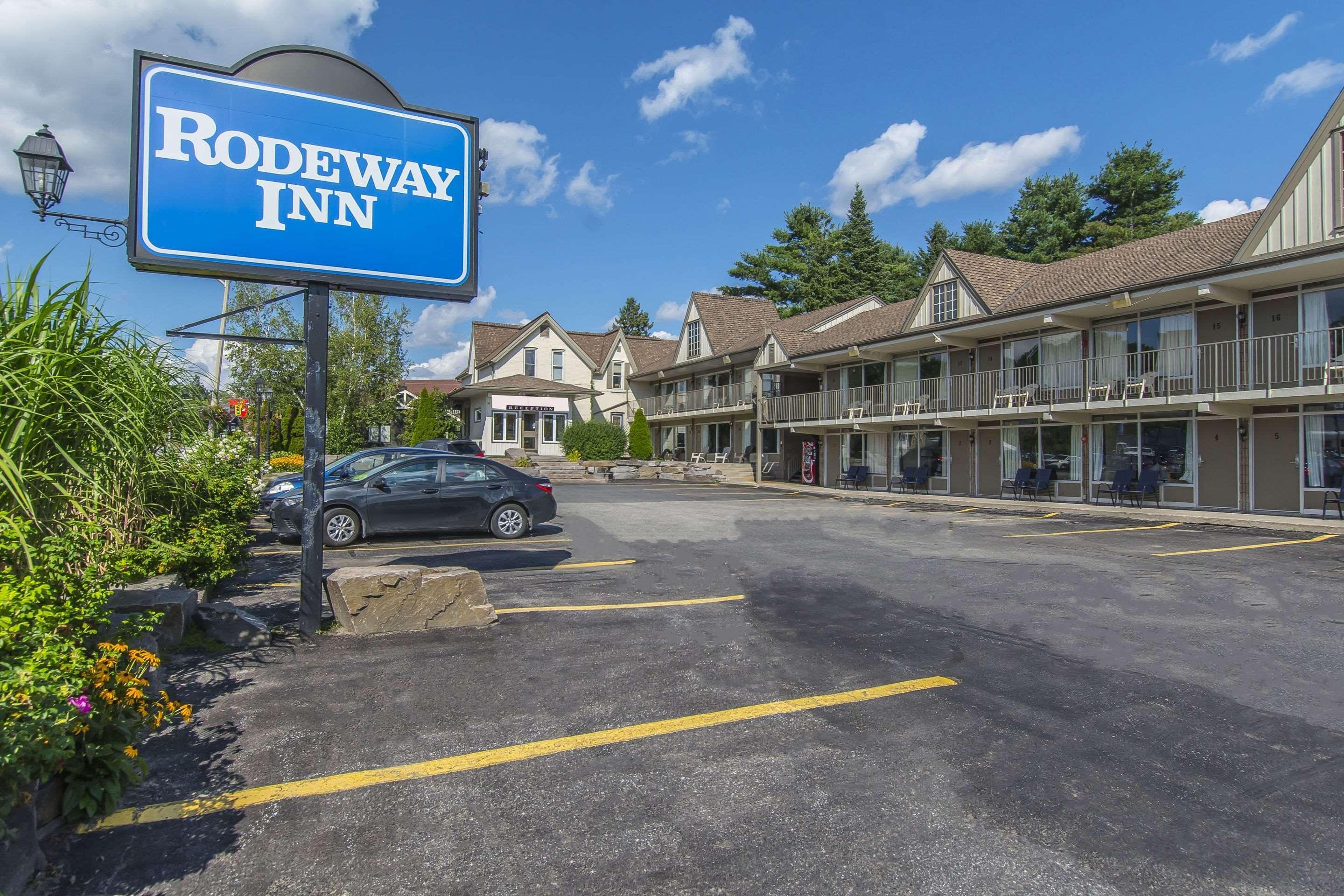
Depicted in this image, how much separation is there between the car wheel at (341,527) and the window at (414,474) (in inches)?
28.1

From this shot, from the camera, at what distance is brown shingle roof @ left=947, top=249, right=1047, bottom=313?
2433cm

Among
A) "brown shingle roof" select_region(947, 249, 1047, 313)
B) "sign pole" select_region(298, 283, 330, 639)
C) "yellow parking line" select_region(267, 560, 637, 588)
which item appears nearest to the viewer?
"sign pole" select_region(298, 283, 330, 639)

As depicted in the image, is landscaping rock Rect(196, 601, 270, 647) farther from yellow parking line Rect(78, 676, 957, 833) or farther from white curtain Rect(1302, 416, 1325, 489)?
white curtain Rect(1302, 416, 1325, 489)

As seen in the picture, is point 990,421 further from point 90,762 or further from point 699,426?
point 90,762

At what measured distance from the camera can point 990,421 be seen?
78.9 feet

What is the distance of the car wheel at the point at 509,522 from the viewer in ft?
39.3

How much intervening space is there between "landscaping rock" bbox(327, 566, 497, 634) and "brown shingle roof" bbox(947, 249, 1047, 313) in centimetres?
2153

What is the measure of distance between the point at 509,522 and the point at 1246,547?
11751mm

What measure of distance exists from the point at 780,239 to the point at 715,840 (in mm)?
57026

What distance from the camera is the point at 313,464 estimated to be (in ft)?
18.8

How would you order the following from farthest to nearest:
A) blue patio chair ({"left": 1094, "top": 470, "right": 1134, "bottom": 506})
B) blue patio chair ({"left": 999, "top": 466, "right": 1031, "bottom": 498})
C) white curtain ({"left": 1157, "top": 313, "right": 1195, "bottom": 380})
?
blue patio chair ({"left": 999, "top": 466, "right": 1031, "bottom": 498})
blue patio chair ({"left": 1094, "top": 470, "right": 1134, "bottom": 506})
white curtain ({"left": 1157, "top": 313, "right": 1195, "bottom": 380})

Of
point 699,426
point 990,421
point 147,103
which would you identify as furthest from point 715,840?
point 699,426

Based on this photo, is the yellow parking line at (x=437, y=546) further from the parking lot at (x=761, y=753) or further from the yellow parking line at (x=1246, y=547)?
the yellow parking line at (x=1246, y=547)

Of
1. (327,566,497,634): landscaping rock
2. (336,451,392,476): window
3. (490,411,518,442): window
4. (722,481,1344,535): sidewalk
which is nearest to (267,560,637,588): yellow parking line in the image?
(327,566,497,634): landscaping rock
